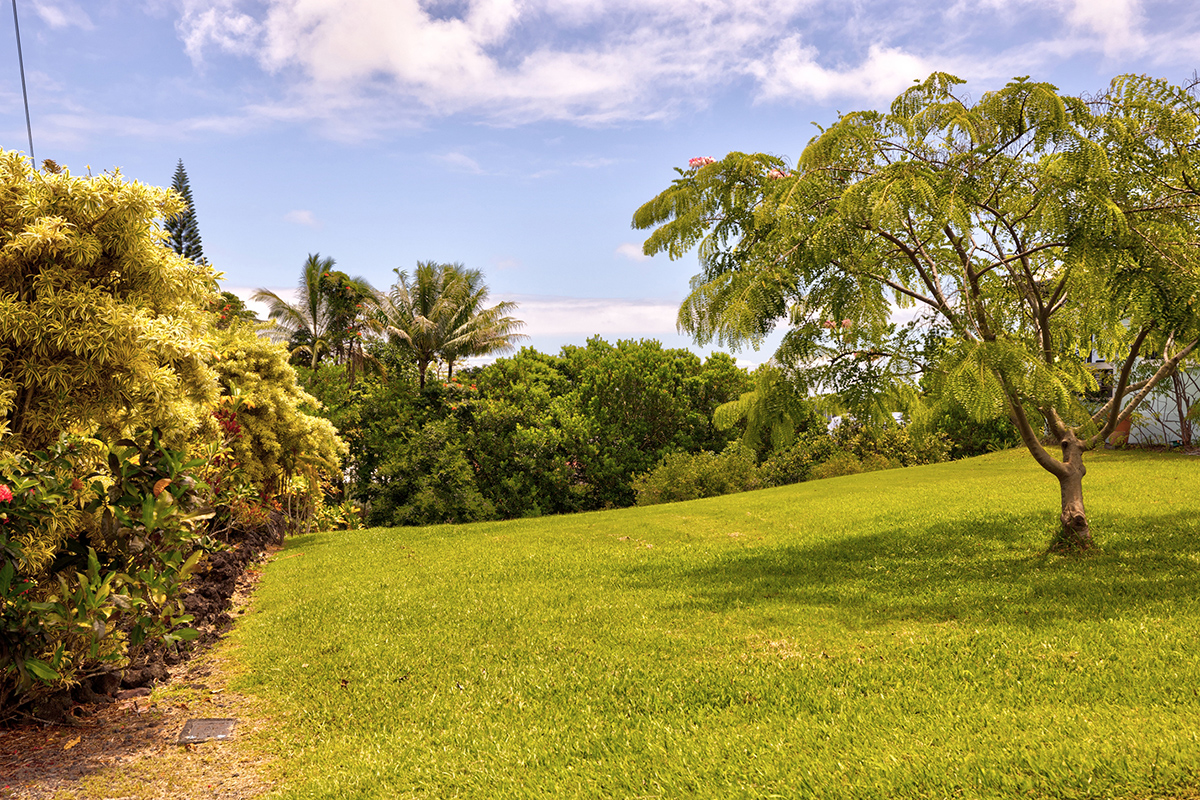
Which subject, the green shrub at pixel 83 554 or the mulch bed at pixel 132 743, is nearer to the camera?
the mulch bed at pixel 132 743

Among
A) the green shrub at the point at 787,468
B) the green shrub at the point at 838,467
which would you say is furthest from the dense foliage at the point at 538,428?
the green shrub at the point at 838,467

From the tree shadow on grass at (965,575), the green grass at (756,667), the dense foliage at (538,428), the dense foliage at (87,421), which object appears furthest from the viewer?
the dense foliage at (538,428)

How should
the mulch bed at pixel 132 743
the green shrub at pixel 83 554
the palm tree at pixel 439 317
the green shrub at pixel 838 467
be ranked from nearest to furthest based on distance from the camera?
1. the mulch bed at pixel 132 743
2. the green shrub at pixel 83 554
3. the green shrub at pixel 838 467
4. the palm tree at pixel 439 317

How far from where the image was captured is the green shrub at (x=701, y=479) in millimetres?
21531

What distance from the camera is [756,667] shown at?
5.70 m

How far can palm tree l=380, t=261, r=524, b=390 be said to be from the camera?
1233 inches

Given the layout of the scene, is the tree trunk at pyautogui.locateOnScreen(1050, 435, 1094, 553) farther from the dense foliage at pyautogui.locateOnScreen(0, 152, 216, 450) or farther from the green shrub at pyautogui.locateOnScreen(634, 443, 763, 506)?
the green shrub at pyautogui.locateOnScreen(634, 443, 763, 506)

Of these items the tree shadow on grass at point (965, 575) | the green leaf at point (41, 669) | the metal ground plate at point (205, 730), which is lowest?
the tree shadow on grass at point (965, 575)

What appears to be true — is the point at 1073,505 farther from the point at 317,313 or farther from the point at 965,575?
the point at 317,313

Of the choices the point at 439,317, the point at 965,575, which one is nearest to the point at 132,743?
the point at 965,575

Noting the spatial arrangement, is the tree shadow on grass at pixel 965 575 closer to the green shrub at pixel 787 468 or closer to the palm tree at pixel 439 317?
the green shrub at pixel 787 468

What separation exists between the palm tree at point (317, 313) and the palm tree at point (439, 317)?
3281 mm

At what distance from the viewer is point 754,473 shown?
22.0 meters

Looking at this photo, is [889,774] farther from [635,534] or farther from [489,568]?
[635,534]
